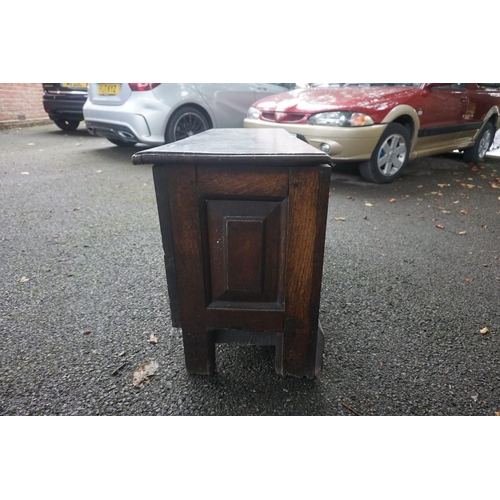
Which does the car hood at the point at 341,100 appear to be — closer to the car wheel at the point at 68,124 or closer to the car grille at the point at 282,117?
the car grille at the point at 282,117

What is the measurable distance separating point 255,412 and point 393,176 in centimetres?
435

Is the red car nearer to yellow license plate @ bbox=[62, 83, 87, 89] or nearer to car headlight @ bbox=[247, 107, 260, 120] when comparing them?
car headlight @ bbox=[247, 107, 260, 120]

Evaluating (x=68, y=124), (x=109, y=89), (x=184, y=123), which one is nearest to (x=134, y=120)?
(x=109, y=89)

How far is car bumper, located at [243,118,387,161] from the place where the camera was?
423cm

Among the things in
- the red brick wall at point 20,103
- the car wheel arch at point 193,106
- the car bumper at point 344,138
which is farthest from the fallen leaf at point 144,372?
the red brick wall at point 20,103

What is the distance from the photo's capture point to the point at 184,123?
5457mm

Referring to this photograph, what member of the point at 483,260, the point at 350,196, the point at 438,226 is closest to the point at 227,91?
the point at 350,196

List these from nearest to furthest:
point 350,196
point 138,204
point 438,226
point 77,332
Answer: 1. point 77,332
2. point 438,226
3. point 138,204
4. point 350,196

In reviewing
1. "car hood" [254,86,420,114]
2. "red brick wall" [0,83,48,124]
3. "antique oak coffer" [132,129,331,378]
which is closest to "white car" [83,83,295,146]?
"car hood" [254,86,420,114]

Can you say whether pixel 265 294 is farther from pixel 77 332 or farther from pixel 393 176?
pixel 393 176

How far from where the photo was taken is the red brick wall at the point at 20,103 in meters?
9.42

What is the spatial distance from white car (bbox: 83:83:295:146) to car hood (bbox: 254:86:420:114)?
1054mm
